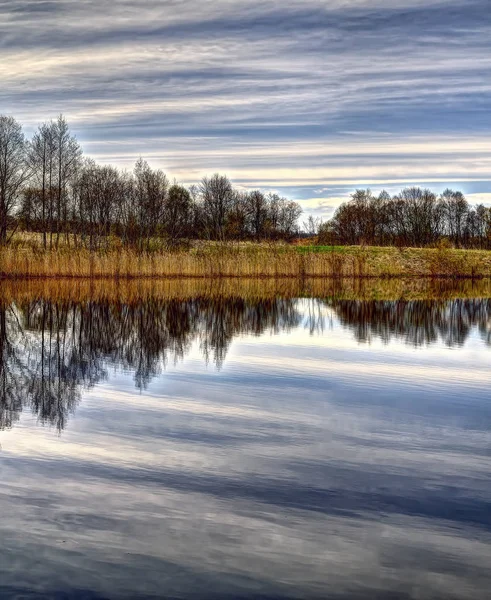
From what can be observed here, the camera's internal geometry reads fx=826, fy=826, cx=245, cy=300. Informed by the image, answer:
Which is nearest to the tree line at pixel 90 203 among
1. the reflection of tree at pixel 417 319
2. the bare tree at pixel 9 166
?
the bare tree at pixel 9 166

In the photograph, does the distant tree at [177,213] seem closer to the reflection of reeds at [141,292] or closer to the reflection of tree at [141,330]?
the reflection of reeds at [141,292]

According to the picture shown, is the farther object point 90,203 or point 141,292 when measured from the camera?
point 90,203

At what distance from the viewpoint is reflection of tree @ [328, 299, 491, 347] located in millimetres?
16250

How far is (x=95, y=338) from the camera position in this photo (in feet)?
48.8

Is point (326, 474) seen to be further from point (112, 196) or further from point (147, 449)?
point (112, 196)

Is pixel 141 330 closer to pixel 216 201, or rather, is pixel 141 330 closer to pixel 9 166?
pixel 9 166

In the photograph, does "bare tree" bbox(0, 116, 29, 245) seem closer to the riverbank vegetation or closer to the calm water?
the riverbank vegetation

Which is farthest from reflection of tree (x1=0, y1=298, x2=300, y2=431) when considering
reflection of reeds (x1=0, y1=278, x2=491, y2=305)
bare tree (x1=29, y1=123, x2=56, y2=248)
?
bare tree (x1=29, y1=123, x2=56, y2=248)

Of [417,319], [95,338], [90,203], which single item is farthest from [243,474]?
[90,203]

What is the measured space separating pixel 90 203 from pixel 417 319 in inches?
1653

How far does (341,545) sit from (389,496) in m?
1.00

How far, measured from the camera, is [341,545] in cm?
463

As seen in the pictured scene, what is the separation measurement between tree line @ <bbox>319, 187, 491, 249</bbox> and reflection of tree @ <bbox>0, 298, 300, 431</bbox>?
5333 cm

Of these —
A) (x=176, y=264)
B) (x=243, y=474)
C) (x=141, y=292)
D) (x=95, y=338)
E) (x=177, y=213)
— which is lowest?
(x=243, y=474)
